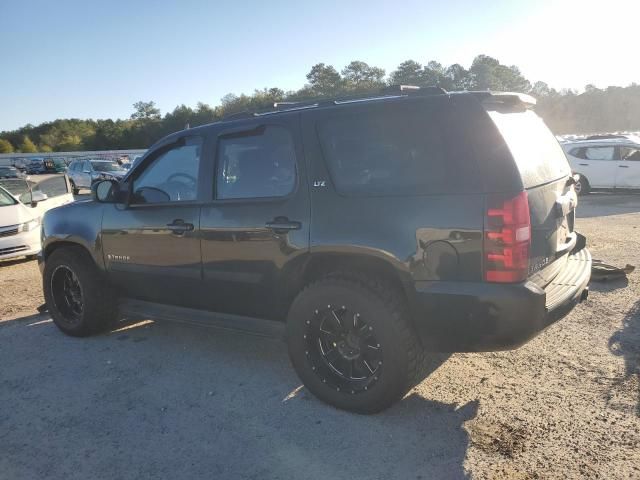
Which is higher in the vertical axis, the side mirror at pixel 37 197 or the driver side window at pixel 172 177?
the driver side window at pixel 172 177

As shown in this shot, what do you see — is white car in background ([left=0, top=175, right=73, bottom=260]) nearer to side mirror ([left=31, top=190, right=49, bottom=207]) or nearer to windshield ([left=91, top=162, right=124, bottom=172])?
side mirror ([left=31, top=190, right=49, bottom=207])

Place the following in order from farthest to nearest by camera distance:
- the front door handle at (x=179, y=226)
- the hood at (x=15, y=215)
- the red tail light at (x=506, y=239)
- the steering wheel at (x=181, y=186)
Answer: the hood at (x=15, y=215), the steering wheel at (x=181, y=186), the front door handle at (x=179, y=226), the red tail light at (x=506, y=239)

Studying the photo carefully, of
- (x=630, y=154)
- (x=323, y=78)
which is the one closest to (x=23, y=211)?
(x=630, y=154)

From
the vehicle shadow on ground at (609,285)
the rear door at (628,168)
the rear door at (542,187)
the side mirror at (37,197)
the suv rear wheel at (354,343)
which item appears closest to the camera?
the rear door at (542,187)

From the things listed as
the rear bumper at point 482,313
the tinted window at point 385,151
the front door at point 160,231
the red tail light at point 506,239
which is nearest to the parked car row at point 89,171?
the front door at point 160,231

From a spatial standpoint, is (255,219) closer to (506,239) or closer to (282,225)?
(282,225)

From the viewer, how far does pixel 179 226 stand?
4.12 m

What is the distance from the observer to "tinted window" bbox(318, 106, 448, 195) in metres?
3.10

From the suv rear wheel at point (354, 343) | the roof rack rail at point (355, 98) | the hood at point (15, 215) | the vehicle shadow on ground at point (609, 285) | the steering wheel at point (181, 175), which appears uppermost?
the roof rack rail at point (355, 98)

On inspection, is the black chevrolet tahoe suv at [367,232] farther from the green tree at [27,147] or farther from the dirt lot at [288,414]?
the green tree at [27,147]

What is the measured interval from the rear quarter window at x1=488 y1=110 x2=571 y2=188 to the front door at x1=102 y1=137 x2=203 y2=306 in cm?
231

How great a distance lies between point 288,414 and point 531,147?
232 centimetres

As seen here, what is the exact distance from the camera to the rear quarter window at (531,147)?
10.00 ft

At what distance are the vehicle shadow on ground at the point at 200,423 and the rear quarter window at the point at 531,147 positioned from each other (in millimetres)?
1555
